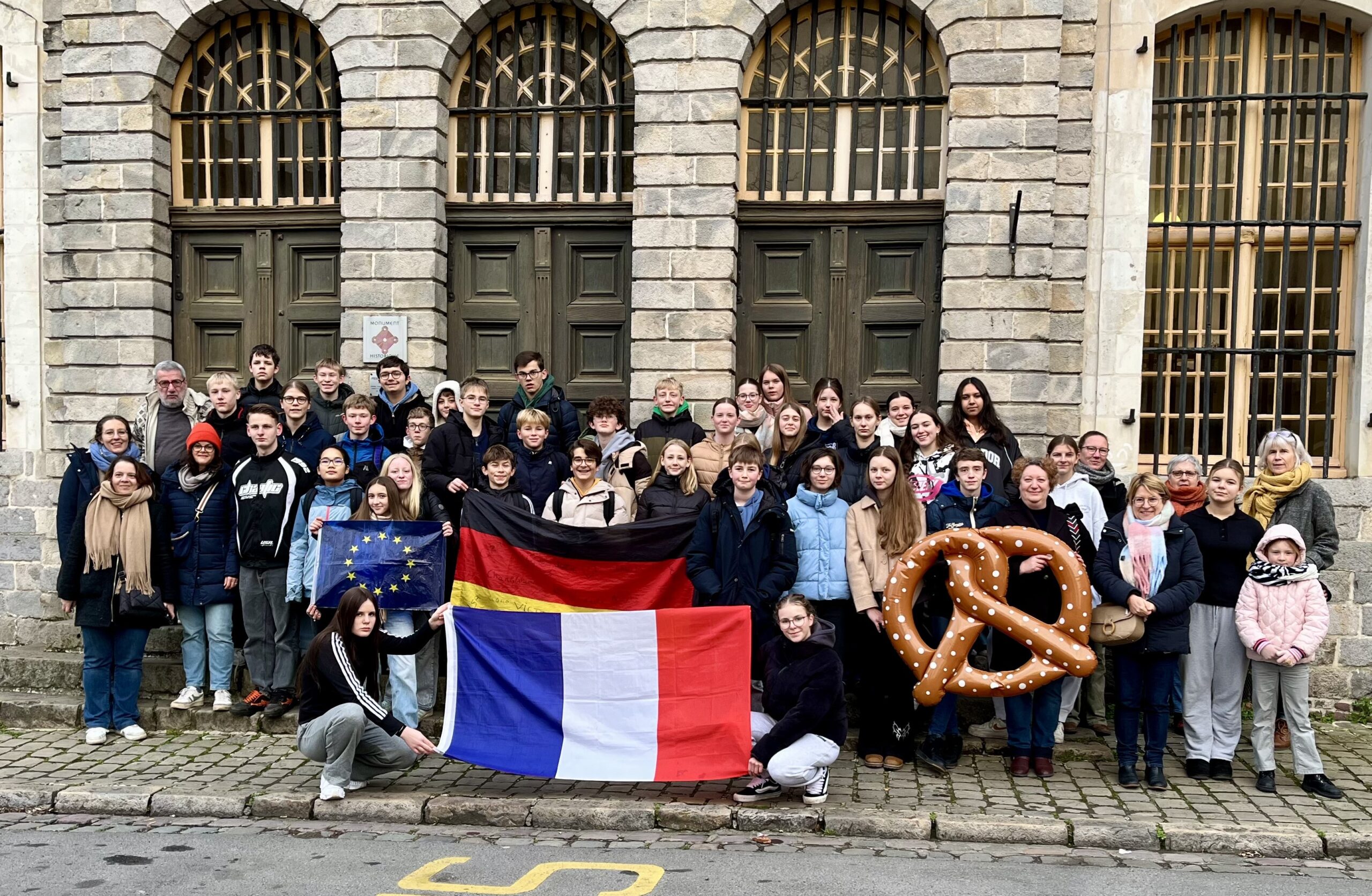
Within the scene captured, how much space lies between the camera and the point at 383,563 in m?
8.02

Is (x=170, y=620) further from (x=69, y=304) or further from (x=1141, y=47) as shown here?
Answer: (x=1141, y=47)

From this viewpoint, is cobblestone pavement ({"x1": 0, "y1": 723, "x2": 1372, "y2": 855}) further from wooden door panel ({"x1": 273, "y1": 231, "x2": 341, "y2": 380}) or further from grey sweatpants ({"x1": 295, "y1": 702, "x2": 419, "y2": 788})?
wooden door panel ({"x1": 273, "y1": 231, "x2": 341, "y2": 380})

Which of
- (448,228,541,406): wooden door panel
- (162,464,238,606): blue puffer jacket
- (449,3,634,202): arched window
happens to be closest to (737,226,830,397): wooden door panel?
(449,3,634,202): arched window

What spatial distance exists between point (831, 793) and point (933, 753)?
36.8 inches

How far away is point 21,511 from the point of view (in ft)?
37.3

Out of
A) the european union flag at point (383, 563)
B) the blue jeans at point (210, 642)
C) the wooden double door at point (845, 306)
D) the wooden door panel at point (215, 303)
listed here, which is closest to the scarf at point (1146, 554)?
the wooden double door at point (845, 306)

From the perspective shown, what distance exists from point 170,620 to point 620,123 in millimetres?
5938

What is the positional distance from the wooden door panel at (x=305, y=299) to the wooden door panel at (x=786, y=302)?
4081 mm

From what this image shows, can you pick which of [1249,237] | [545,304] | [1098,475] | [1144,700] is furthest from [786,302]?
[1144,700]

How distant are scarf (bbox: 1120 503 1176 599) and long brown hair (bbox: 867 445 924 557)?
1.30 metres

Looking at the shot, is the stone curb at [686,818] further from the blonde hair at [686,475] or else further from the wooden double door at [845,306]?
the wooden double door at [845,306]

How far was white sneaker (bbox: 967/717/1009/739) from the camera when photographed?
7.95 m

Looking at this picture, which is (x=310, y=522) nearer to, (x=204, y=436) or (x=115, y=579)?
(x=204, y=436)

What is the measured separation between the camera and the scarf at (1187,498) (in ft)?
25.5
